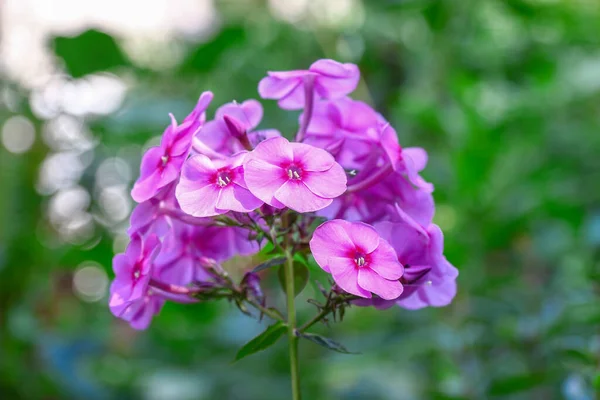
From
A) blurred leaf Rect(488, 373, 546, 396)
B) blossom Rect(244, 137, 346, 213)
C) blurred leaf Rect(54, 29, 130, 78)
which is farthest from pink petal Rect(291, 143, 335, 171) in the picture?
blurred leaf Rect(54, 29, 130, 78)

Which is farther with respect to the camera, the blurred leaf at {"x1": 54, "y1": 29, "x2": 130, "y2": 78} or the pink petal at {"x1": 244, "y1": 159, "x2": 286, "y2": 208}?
the blurred leaf at {"x1": 54, "y1": 29, "x2": 130, "y2": 78}

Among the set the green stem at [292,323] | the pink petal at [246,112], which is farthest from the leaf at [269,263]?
the pink petal at [246,112]

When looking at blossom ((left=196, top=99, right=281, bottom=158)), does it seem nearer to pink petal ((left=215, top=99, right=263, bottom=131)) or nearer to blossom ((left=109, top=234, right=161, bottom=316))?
pink petal ((left=215, top=99, right=263, bottom=131))

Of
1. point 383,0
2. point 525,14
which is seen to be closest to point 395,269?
point 525,14

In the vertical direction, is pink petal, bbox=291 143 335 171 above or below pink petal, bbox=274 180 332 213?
above

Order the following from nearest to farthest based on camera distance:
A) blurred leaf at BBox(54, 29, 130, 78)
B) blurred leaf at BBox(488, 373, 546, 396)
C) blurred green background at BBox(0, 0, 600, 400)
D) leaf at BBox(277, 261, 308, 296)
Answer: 1. leaf at BBox(277, 261, 308, 296)
2. blurred leaf at BBox(488, 373, 546, 396)
3. blurred green background at BBox(0, 0, 600, 400)
4. blurred leaf at BBox(54, 29, 130, 78)

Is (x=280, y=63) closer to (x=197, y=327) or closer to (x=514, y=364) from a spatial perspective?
(x=197, y=327)

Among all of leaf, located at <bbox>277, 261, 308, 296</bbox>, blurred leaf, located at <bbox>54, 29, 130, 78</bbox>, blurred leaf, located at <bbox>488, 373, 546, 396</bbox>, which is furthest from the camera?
blurred leaf, located at <bbox>54, 29, 130, 78</bbox>

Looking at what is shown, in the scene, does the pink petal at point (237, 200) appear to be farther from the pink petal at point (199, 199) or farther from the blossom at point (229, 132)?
the blossom at point (229, 132)
